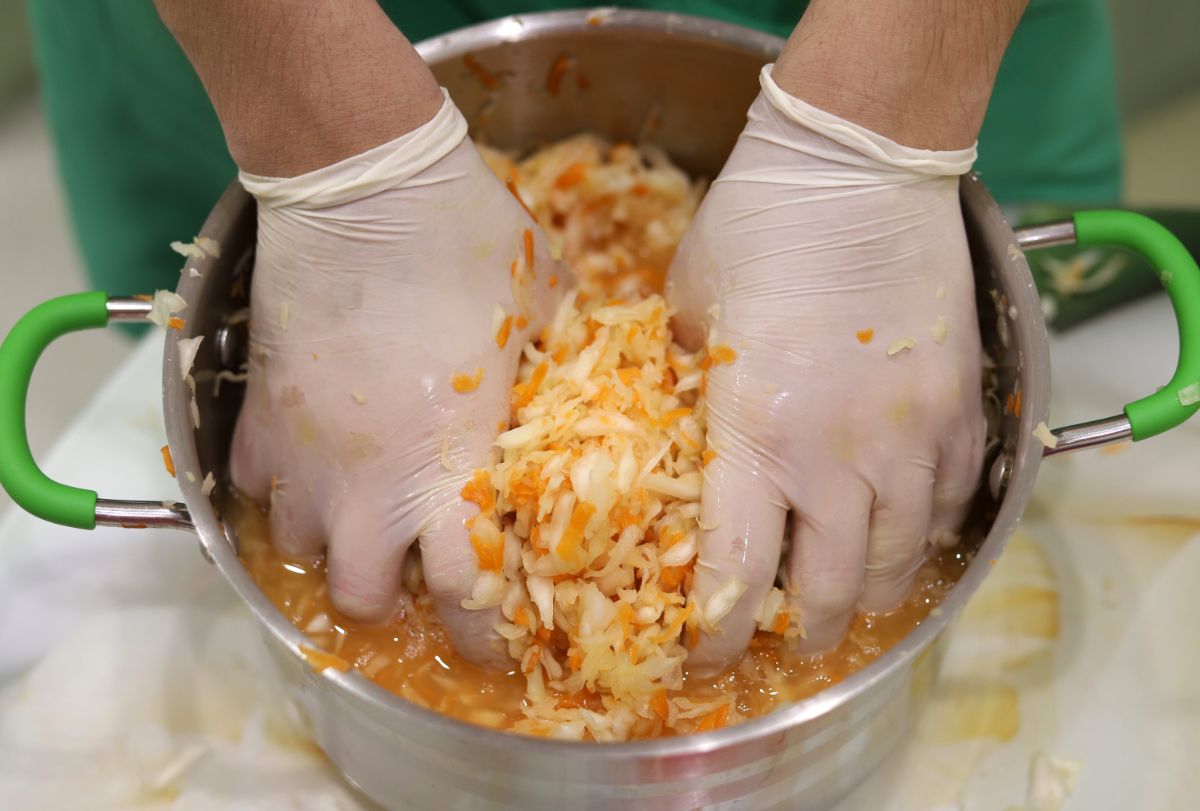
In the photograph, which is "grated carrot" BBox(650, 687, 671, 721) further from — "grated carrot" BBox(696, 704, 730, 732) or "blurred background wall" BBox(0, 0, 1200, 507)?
"blurred background wall" BBox(0, 0, 1200, 507)

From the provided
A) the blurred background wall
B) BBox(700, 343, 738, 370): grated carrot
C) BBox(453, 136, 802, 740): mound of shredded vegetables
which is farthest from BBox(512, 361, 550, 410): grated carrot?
the blurred background wall

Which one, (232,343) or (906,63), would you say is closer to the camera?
(906,63)

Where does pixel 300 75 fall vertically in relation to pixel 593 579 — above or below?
above

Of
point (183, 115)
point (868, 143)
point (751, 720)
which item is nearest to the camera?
point (751, 720)

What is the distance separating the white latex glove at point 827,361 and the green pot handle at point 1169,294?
0.07 meters

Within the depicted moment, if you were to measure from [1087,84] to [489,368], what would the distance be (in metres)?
0.78

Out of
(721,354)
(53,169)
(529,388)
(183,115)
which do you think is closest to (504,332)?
(529,388)

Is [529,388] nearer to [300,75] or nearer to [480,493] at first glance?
[480,493]

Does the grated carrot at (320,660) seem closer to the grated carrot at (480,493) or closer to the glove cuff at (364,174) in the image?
the grated carrot at (480,493)

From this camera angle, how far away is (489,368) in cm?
68

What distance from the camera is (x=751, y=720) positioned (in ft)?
1.74

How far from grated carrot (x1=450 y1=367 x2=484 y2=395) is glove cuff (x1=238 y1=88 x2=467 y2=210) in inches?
5.0

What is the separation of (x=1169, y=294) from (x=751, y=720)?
412mm

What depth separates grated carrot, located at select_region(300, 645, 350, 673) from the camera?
557 mm
